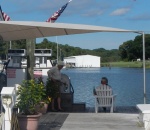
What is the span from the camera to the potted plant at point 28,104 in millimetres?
7980

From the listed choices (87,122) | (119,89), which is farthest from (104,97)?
(119,89)

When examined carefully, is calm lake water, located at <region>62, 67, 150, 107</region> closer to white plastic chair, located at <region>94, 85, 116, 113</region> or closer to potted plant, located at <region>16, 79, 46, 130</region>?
white plastic chair, located at <region>94, 85, 116, 113</region>

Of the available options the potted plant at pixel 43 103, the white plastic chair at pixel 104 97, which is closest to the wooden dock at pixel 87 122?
the potted plant at pixel 43 103

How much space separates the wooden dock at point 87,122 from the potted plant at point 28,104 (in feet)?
2.73

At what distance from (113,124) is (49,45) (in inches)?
2130

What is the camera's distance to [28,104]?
8.01m

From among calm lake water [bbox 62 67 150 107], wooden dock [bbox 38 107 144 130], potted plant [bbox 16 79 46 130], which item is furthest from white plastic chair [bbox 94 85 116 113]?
potted plant [bbox 16 79 46 130]

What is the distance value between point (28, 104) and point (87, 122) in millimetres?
2180

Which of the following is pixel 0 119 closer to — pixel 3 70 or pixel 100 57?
pixel 3 70

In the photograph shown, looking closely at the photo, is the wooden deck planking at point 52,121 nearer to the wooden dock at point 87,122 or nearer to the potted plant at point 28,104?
the wooden dock at point 87,122

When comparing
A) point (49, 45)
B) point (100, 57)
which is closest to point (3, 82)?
point (49, 45)

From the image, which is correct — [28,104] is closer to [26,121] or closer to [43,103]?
[26,121]

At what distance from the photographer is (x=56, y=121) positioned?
9.91 meters

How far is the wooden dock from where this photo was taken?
9.07 meters
